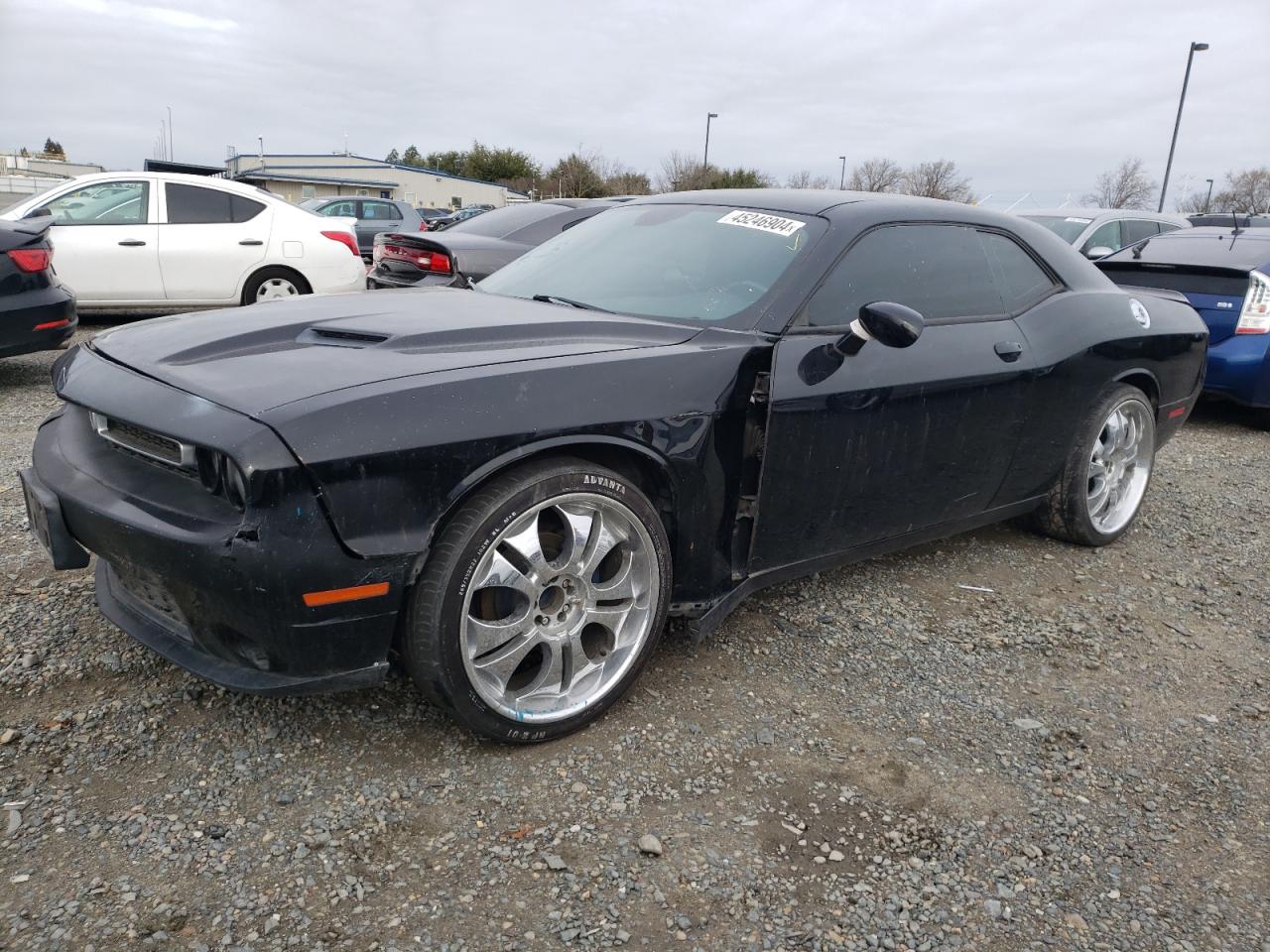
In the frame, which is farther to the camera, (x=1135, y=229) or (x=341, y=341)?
(x=1135, y=229)

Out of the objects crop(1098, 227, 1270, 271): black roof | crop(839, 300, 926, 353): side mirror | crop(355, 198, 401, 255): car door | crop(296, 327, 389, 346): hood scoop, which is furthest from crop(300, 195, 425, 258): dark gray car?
crop(839, 300, 926, 353): side mirror

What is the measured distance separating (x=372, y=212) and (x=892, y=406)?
17.7 metres

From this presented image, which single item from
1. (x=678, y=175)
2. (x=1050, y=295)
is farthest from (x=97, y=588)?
(x=678, y=175)

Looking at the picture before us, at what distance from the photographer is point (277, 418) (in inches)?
79.0

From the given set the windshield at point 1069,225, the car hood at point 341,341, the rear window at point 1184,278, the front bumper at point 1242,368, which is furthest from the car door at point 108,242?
the windshield at point 1069,225

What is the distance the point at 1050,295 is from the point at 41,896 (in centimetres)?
374

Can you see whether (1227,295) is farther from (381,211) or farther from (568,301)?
(381,211)

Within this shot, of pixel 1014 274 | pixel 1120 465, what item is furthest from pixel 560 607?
pixel 1120 465

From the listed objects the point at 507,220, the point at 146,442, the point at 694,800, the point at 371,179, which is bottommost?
the point at 694,800

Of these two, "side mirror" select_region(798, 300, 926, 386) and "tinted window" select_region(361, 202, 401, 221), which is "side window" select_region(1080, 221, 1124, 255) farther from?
"tinted window" select_region(361, 202, 401, 221)

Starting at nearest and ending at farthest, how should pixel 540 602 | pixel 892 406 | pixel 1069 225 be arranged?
1. pixel 540 602
2. pixel 892 406
3. pixel 1069 225

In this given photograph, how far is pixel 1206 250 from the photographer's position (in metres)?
6.74

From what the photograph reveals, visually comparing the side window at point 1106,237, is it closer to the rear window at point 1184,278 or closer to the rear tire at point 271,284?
the rear window at point 1184,278

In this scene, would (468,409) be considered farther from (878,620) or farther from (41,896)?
(878,620)
